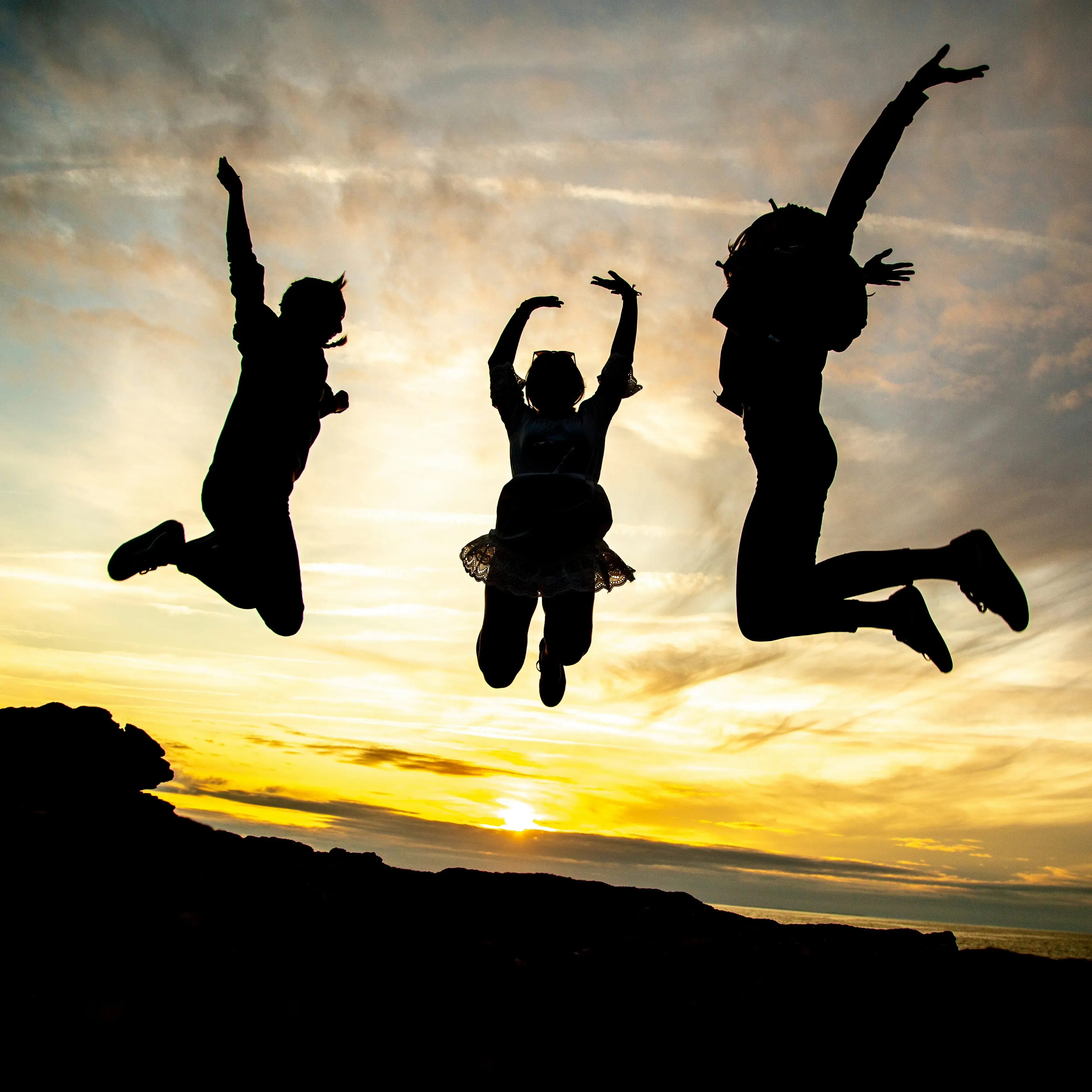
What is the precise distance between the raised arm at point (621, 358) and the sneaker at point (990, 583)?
9.70 feet

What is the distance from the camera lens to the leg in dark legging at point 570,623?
19.6 ft

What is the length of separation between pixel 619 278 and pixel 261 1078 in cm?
536

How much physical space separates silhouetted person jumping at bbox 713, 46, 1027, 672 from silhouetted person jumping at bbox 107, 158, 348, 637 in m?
2.69

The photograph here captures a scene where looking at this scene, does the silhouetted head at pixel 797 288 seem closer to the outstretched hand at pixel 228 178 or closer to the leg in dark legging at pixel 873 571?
the leg in dark legging at pixel 873 571

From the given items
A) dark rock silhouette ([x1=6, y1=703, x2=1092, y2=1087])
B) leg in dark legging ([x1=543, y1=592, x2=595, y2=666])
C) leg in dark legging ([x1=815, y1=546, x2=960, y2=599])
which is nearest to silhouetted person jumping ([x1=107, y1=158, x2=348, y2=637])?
dark rock silhouette ([x1=6, y1=703, x2=1092, y2=1087])

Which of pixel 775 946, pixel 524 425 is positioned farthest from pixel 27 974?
pixel 524 425

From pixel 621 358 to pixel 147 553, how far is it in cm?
357

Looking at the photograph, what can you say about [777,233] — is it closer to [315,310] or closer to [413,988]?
[315,310]

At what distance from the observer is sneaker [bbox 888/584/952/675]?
3.90m

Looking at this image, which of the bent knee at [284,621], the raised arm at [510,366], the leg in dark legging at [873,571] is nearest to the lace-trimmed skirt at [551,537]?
the raised arm at [510,366]

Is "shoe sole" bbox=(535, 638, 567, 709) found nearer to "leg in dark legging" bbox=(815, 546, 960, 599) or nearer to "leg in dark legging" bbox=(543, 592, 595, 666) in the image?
"leg in dark legging" bbox=(543, 592, 595, 666)

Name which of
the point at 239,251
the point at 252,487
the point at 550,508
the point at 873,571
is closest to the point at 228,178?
the point at 239,251

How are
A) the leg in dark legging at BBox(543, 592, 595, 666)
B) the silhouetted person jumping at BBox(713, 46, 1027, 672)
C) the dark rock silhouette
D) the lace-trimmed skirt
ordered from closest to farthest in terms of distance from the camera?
the dark rock silhouette
the silhouetted person jumping at BBox(713, 46, 1027, 672)
the lace-trimmed skirt
the leg in dark legging at BBox(543, 592, 595, 666)

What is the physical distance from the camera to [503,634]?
6.04 m
